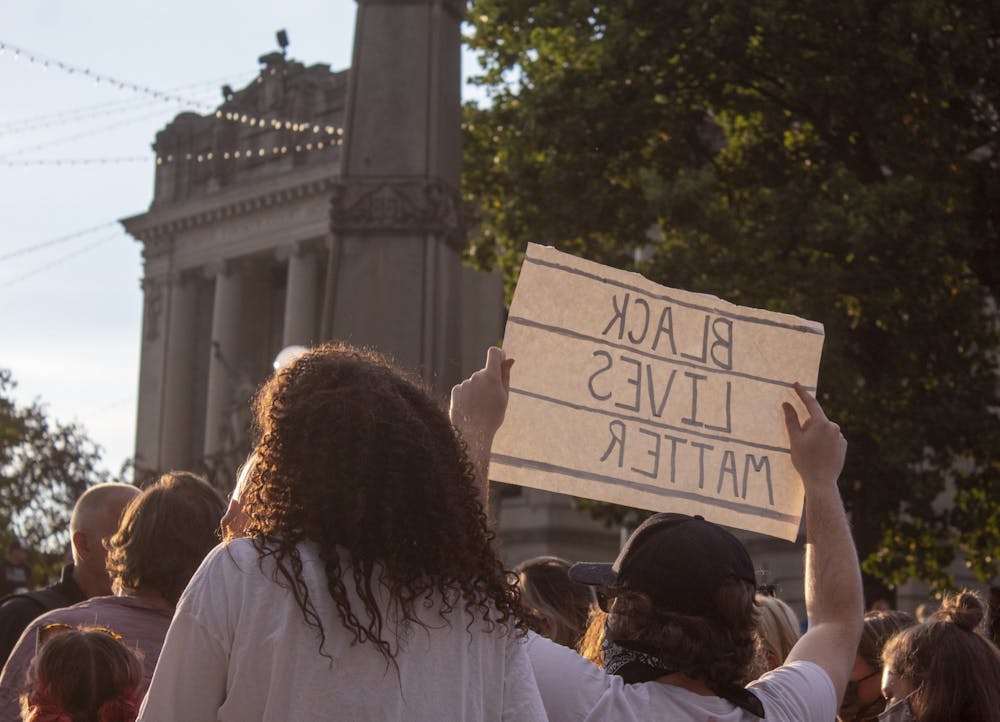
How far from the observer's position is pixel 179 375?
5434cm

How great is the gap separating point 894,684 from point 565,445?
3.81 feet

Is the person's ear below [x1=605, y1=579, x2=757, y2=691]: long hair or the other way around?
the other way around

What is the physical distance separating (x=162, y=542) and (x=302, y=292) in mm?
46196

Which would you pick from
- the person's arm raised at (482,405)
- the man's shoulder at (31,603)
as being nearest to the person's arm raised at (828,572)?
the person's arm raised at (482,405)

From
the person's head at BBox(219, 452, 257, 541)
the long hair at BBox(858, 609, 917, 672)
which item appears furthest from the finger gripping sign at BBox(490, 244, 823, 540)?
the long hair at BBox(858, 609, 917, 672)

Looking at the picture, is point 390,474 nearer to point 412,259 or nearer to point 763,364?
point 763,364

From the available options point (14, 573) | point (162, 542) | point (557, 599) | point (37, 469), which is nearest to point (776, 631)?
point (557, 599)

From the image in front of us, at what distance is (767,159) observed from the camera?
765 inches

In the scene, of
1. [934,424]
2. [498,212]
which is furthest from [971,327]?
[498,212]

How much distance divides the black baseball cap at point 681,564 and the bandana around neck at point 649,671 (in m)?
0.11

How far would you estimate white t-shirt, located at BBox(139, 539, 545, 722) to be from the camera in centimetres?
258

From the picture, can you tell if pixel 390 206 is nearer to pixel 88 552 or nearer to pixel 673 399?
pixel 88 552

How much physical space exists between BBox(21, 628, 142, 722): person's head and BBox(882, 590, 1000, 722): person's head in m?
1.89

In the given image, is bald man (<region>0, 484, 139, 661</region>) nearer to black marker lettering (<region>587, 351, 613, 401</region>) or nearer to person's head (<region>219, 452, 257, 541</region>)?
black marker lettering (<region>587, 351, 613, 401</region>)
